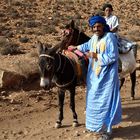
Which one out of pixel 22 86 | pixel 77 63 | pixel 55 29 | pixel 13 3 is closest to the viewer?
pixel 77 63

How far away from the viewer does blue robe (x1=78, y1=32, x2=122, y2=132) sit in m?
6.92

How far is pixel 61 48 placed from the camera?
321 inches

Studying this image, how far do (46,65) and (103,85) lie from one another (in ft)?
3.40

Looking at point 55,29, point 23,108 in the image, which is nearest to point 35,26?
point 55,29

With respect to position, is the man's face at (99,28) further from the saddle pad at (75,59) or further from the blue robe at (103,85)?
the saddle pad at (75,59)

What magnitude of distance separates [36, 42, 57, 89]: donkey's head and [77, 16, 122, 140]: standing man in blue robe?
1.87 ft

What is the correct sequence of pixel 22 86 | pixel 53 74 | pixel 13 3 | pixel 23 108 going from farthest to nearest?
pixel 13 3 → pixel 22 86 → pixel 23 108 → pixel 53 74

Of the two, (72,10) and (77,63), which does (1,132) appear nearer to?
(77,63)

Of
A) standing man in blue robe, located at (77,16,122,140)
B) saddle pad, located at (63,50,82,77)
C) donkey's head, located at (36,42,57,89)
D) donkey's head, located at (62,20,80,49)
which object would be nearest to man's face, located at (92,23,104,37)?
standing man in blue robe, located at (77,16,122,140)

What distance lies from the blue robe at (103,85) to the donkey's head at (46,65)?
58 cm

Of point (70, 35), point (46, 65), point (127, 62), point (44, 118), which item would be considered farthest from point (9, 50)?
point (46, 65)

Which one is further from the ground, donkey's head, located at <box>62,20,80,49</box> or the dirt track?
donkey's head, located at <box>62,20,80,49</box>

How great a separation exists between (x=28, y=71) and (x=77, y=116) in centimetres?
302

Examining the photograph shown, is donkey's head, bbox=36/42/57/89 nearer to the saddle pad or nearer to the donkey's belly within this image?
the saddle pad
